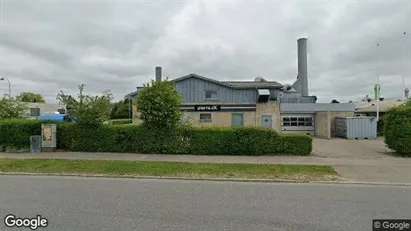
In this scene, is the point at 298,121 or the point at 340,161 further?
the point at 298,121

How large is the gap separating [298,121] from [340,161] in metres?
19.5

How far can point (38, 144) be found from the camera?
44.0ft

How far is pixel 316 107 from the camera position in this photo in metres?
28.9

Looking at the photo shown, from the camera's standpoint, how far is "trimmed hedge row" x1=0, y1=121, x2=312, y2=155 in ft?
41.3

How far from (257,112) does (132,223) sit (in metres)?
23.2

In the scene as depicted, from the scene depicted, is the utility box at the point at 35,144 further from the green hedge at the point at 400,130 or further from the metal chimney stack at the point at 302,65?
the metal chimney stack at the point at 302,65

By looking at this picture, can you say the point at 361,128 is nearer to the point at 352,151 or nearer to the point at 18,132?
the point at 352,151

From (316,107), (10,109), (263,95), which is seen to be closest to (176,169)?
(10,109)

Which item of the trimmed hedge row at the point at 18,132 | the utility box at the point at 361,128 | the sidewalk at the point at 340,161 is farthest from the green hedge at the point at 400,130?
the trimmed hedge row at the point at 18,132

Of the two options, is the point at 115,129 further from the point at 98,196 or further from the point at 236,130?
the point at 98,196

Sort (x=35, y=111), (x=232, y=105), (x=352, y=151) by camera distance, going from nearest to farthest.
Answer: (x=352, y=151)
(x=232, y=105)
(x=35, y=111)

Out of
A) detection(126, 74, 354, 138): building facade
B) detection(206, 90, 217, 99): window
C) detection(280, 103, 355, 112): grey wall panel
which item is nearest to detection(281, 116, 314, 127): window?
detection(280, 103, 355, 112): grey wall panel

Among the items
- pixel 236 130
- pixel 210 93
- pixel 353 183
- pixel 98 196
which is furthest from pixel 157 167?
pixel 210 93

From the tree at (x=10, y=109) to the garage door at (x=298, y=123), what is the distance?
24.0 metres
